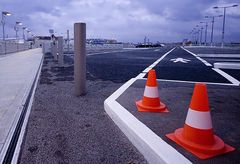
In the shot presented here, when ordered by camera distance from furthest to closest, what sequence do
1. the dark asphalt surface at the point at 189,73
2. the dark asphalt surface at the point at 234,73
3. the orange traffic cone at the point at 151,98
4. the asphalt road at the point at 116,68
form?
the asphalt road at the point at 116,68, the dark asphalt surface at the point at 234,73, the dark asphalt surface at the point at 189,73, the orange traffic cone at the point at 151,98

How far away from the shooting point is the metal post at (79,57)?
21.2 ft

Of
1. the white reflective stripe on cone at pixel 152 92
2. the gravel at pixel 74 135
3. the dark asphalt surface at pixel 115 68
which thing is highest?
the white reflective stripe on cone at pixel 152 92

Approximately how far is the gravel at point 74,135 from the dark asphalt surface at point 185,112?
54 centimetres

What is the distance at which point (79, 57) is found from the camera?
6551mm

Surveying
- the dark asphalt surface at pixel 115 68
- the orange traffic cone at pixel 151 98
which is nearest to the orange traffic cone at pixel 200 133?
the orange traffic cone at pixel 151 98

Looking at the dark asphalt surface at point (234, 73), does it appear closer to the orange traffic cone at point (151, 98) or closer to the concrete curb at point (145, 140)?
the orange traffic cone at point (151, 98)

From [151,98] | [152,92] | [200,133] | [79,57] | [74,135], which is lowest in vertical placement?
[74,135]

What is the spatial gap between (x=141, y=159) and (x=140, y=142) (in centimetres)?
31

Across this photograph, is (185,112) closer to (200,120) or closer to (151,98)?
(151,98)

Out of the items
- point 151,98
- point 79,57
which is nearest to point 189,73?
→ point 79,57

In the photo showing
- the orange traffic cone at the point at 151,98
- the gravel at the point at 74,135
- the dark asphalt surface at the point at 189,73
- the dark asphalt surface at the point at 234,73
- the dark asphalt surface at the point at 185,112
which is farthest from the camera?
the dark asphalt surface at the point at 234,73

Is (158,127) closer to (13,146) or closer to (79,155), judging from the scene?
(79,155)

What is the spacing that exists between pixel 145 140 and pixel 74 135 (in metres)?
1.13

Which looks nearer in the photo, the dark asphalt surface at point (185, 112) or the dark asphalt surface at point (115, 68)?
the dark asphalt surface at point (185, 112)
